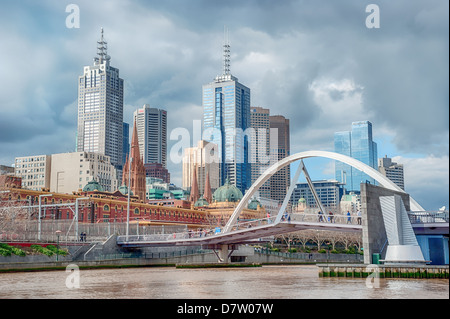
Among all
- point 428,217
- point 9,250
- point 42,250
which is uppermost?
point 428,217

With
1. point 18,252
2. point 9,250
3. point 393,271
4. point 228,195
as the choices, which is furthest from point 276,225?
point 228,195

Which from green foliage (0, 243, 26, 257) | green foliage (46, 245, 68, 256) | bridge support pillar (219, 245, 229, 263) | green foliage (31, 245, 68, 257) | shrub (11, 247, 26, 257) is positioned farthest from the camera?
bridge support pillar (219, 245, 229, 263)

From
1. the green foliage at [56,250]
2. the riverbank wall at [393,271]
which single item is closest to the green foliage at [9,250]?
the green foliage at [56,250]

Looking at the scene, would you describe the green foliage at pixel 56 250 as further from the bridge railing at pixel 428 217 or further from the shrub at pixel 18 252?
the bridge railing at pixel 428 217

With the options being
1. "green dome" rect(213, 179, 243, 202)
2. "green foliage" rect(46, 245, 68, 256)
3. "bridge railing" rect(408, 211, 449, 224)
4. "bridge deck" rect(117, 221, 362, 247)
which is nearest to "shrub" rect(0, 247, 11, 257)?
"green foliage" rect(46, 245, 68, 256)

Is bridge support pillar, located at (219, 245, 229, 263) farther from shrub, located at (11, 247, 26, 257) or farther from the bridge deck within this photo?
shrub, located at (11, 247, 26, 257)

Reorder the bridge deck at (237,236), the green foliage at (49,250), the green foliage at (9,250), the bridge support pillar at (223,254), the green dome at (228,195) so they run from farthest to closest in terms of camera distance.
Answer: the green dome at (228,195) < the bridge support pillar at (223,254) < the green foliage at (49,250) < the bridge deck at (237,236) < the green foliage at (9,250)

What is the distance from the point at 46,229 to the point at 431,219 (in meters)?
58.8

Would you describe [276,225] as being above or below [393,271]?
above

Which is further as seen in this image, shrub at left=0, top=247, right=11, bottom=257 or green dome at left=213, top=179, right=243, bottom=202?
green dome at left=213, top=179, right=243, bottom=202

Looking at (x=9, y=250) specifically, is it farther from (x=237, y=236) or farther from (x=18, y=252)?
(x=237, y=236)

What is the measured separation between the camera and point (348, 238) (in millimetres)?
122375

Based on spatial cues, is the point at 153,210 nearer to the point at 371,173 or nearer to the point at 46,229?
the point at 46,229
